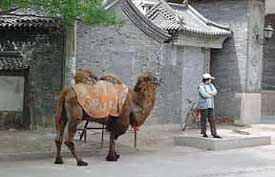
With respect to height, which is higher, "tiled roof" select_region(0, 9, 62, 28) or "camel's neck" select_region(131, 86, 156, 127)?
"tiled roof" select_region(0, 9, 62, 28)

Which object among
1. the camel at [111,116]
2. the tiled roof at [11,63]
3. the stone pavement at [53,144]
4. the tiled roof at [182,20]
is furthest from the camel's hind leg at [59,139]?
the tiled roof at [182,20]

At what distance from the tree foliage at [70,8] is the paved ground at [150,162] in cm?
289

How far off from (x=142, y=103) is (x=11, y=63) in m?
4.89

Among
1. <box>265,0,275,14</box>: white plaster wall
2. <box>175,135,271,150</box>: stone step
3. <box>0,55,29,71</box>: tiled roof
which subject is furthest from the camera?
<box>265,0,275,14</box>: white plaster wall

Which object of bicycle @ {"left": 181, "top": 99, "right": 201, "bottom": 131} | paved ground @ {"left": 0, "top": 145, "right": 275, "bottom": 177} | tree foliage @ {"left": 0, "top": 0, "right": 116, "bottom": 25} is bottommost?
paved ground @ {"left": 0, "top": 145, "right": 275, "bottom": 177}

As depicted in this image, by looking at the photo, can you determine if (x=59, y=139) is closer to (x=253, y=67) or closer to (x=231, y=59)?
(x=231, y=59)

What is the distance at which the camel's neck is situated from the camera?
13555mm

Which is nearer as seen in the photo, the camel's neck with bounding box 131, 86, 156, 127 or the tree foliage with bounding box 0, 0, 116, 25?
the tree foliage with bounding box 0, 0, 116, 25

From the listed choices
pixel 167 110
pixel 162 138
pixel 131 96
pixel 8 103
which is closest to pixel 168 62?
pixel 167 110

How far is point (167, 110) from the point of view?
20.5 metres

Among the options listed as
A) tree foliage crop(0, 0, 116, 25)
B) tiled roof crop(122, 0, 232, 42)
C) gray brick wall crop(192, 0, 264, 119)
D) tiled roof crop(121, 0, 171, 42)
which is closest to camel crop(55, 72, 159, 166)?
tree foliage crop(0, 0, 116, 25)

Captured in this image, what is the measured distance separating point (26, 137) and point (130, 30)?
530 cm

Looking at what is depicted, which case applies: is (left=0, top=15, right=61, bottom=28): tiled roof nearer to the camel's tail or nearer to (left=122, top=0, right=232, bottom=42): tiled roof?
(left=122, top=0, right=232, bottom=42): tiled roof

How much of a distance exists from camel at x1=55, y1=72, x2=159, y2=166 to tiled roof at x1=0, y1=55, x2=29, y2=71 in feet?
14.5
